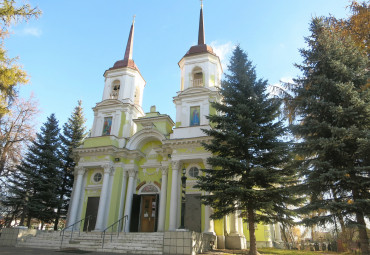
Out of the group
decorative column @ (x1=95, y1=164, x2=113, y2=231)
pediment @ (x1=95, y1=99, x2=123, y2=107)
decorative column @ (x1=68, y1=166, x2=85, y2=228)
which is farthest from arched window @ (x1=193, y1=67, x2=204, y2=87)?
decorative column @ (x1=68, y1=166, x2=85, y2=228)

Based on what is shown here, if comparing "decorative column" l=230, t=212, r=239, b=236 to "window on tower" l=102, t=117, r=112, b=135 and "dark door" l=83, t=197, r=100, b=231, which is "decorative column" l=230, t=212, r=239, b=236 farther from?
"window on tower" l=102, t=117, r=112, b=135

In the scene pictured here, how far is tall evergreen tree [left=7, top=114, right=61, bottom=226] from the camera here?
1981 centimetres

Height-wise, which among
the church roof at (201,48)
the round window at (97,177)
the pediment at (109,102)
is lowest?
the round window at (97,177)

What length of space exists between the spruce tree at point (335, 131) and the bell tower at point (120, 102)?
13990mm

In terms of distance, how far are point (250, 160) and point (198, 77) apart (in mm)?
12074

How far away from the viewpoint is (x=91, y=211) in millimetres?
19469

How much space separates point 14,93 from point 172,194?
10.5 m

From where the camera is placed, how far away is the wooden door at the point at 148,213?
60.6ft

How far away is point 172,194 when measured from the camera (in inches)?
675

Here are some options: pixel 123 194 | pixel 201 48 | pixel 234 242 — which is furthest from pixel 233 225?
pixel 201 48

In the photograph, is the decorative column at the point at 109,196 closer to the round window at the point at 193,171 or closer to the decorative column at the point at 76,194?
the decorative column at the point at 76,194

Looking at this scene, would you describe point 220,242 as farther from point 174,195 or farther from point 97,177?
point 97,177

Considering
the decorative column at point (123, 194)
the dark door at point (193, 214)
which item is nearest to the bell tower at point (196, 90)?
the dark door at point (193, 214)

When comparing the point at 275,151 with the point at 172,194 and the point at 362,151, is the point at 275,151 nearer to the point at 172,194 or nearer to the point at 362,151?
the point at 362,151
